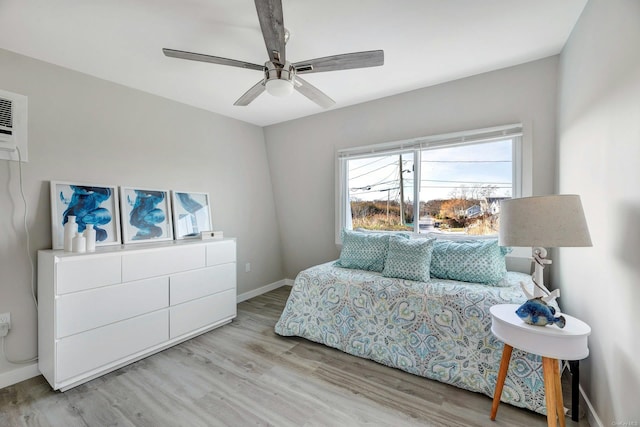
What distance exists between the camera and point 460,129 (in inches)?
106

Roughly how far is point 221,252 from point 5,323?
158 centimetres

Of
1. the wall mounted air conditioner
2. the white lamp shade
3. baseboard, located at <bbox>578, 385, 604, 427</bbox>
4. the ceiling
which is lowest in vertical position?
baseboard, located at <bbox>578, 385, 604, 427</bbox>

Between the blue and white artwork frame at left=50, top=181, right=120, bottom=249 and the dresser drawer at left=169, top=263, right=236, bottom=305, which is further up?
the blue and white artwork frame at left=50, top=181, right=120, bottom=249

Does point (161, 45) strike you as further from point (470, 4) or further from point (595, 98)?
point (595, 98)

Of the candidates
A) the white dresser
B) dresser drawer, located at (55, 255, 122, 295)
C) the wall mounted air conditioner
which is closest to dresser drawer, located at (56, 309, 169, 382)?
the white dresser

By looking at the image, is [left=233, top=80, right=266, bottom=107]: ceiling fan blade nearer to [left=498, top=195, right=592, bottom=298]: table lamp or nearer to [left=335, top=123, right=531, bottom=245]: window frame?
[left=335, top=123, right=531, bottom=245]: window frame

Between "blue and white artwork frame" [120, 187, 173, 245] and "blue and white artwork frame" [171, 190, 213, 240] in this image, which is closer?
"blue and white artwork frame" [120, 187, 173, 245]

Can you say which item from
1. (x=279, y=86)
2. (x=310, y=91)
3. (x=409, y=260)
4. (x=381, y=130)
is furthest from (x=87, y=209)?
(x=381, y=130)

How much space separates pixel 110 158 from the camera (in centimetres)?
254

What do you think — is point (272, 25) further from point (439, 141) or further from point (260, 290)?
point (260, 290)

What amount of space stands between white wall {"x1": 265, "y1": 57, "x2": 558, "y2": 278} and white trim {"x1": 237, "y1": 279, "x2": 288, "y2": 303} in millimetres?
190

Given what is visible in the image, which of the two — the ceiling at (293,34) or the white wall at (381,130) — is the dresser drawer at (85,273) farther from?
the white wall at (381,130)

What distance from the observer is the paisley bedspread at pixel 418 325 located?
70.7 inches

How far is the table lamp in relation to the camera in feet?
4.42
